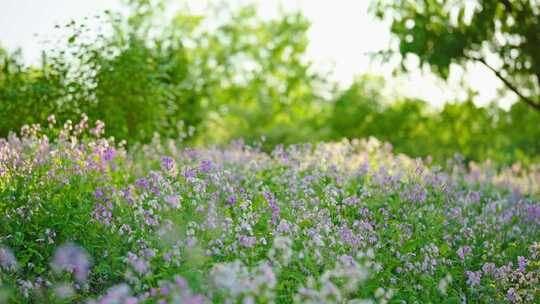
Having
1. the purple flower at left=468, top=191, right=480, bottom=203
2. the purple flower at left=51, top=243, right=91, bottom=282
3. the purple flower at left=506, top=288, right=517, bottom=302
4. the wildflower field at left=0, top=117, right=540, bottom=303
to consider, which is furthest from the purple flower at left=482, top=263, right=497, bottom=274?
the purple flower at left=51, top=243, right=91, bottom=282

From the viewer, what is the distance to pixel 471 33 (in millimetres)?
11391

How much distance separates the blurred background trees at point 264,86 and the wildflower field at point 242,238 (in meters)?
2.61

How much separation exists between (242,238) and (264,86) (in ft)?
96.7

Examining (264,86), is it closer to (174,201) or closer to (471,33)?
(471,33)

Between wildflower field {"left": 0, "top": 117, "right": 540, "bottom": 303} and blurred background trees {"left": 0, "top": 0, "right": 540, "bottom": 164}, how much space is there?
2.61 meters

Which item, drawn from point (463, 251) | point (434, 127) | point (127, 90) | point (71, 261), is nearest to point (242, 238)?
point (71, 261)

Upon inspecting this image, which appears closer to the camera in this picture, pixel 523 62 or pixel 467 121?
pixel 523 62

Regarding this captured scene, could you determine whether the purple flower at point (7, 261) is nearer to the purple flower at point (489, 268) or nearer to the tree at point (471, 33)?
the purple flower at point (489, 268)

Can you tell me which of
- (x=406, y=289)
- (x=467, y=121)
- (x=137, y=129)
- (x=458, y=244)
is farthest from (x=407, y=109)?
(x=406, y=289)

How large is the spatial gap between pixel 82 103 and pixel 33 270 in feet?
15.5

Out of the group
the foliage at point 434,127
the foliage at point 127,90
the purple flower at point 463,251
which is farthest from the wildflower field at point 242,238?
the foliage at point 434,127

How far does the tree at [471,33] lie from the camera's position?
11.0 m

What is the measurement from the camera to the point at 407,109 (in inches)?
957

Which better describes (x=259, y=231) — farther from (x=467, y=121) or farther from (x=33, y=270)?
(x=467, y=121)
